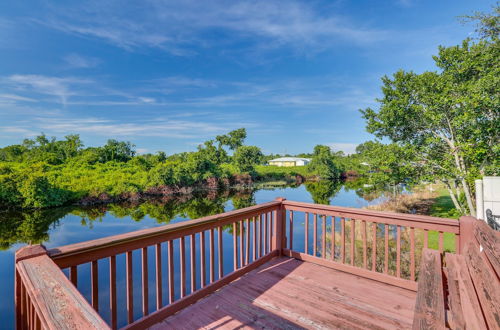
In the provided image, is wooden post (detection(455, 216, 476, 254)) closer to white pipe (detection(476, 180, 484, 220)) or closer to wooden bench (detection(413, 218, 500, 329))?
wooden bench (detection(413, 218, 500, 329))

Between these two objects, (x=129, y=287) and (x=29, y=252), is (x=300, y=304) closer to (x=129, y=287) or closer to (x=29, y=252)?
(x=129, y=287)

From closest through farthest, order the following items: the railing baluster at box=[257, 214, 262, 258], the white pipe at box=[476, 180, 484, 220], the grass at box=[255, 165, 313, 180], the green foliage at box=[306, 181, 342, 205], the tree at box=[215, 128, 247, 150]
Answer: the white pipe at box=[476, 180, 484, 220], the railing baluster at box=[257, 214, 262, 258], the green foliage at box=[306, 181, 342, 205], the grass at box=[255, 165, 313, 180], the tree at box=[215, 128, 247, 150]

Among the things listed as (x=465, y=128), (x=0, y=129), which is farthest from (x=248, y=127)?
(x=465, y=128)

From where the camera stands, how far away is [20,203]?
12891 millimetres

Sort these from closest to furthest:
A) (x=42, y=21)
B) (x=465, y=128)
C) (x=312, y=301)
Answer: (x=312, y=301) < (x=465, y=128) < (x=42, y=21)

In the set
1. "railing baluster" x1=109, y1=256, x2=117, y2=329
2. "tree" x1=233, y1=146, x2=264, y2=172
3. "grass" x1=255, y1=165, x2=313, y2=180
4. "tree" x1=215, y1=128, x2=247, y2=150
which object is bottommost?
"grass" x1=255, y1=165, x2=313, y2=180

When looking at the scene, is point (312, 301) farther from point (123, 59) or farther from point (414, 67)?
point (123, 59)

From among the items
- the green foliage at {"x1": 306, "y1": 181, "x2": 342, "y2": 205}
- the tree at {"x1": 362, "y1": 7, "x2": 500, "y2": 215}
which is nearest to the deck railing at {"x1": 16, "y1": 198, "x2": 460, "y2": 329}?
the tree at {"x1": 362, "y1": 7, "x2": 500, "y2": 215}

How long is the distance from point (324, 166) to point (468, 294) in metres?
31.8

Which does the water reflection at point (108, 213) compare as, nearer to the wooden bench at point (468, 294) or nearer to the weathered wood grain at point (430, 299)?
the weathered wood grain at point (430, 299)

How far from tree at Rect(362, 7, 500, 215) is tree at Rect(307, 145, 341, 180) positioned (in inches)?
878

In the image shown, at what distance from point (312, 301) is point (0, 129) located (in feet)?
74.3

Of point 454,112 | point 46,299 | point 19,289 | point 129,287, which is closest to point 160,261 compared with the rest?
point 129,287

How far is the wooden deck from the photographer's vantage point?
1.88m
